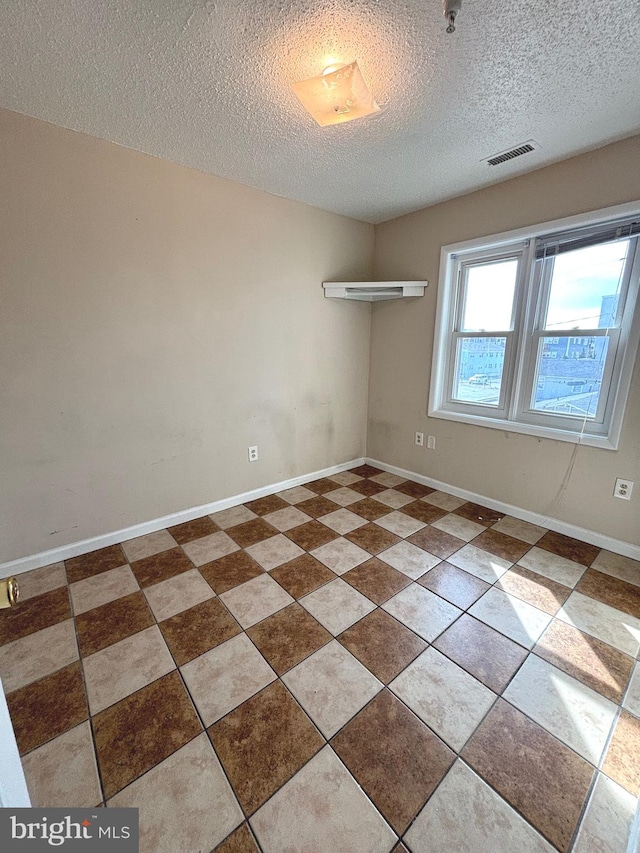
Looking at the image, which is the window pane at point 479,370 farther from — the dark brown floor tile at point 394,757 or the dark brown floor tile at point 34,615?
the dark brown floor tile at point 34,615

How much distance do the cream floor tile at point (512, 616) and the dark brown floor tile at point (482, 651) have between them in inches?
2.0

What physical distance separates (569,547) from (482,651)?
4.09 feet

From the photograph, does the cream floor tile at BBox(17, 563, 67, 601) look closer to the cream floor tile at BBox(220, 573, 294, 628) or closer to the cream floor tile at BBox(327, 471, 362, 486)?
the cream floor tile at BBox(220, 573, 294, 628)

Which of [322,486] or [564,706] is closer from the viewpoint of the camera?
[564,706]

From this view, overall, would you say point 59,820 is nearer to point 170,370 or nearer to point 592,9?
point 170,370

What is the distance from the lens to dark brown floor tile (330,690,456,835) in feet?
3.33

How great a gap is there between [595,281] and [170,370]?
112 inches

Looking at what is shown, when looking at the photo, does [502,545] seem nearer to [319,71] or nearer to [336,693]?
[336,693]

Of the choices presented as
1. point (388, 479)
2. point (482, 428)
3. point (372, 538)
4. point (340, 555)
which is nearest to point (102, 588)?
point (340, 555)

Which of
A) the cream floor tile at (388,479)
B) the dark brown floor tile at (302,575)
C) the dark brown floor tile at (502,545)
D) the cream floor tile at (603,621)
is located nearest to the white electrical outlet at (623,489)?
the dark brown floor tile at (502,545)

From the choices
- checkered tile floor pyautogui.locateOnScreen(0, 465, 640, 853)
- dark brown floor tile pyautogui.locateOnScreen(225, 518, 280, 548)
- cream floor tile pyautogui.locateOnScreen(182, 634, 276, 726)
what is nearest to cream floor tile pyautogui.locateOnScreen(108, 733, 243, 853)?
checkered tile floor pyautogui.locateOnScreen(0, 465, 640, 853)

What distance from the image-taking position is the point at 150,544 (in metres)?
2.33

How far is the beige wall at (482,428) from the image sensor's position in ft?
6.97

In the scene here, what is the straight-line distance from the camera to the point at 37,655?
149cm
